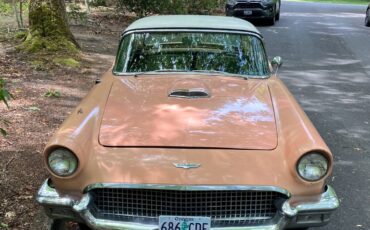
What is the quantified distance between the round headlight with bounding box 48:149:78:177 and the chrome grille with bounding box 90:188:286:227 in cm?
22

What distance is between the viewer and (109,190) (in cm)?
324

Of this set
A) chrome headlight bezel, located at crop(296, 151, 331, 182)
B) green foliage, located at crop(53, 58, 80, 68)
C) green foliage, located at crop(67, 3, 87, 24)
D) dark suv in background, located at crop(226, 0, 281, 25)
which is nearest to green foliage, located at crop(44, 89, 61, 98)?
green foliage, located at crop(53, 58, 80, 68)

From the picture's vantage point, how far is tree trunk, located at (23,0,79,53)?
399 inches

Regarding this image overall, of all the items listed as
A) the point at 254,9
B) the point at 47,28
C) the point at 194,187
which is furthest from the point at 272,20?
the point at 194,187

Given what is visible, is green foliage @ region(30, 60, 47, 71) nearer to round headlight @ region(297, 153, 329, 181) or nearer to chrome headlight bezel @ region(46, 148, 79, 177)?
chrome headlight bezel @ region(46, 148, 79, 177)

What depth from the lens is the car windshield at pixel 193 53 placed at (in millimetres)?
4762

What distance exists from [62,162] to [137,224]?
66 cm

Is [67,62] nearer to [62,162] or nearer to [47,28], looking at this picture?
[47,28]

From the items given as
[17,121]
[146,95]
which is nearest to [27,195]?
[146,95]

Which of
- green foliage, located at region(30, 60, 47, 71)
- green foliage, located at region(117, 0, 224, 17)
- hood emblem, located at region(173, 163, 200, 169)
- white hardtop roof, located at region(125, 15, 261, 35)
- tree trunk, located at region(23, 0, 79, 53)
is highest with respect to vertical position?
white hardtop roof, located at region(125, 15, 261, 35)

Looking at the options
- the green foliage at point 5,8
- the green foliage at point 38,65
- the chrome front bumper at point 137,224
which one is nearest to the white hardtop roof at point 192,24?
the chrome front bumper at point 137,224

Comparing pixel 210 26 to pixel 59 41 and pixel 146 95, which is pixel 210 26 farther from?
pixel 59 41

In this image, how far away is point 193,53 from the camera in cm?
487

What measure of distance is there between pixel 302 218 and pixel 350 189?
1.86 metres
